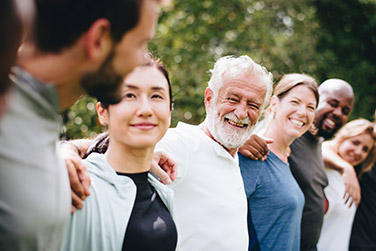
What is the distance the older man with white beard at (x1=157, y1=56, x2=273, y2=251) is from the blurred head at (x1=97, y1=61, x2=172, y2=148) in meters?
0.49

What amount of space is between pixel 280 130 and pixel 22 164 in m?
2.39

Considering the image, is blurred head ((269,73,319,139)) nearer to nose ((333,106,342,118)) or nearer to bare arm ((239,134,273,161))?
bare arm ((239,134,273,161))

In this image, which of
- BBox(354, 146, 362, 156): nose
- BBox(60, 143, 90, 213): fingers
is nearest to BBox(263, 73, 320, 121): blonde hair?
BBox(354, 146, 362, 156): nose

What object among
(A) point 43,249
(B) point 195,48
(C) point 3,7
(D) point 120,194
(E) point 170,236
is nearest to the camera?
(C) point 3,7

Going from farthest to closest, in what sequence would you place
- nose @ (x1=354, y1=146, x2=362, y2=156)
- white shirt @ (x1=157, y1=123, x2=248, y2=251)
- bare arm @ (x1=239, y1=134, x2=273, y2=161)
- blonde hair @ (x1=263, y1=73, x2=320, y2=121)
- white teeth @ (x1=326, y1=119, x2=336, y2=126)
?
nose @ (x1=354, y1=146, x2=362, y2=156)
white teeth @ (x1=326, y1=119, x2=336, y2=126)
blonde hair @ (x1=263, y1=73, x2=320, y2=121)
bare arm @ (x1=239, y1=134, x2=273, y2=161)
white shirt @ (x1=157, y1=123, x2=248, y2=251)

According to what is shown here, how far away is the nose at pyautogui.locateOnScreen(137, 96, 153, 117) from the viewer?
5.54 feet

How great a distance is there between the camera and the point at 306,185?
329 centimetres

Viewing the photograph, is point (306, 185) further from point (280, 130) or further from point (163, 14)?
point (163, 14)

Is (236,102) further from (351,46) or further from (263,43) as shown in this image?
(351,46)

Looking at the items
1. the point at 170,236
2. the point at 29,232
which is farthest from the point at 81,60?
the point at 170,236

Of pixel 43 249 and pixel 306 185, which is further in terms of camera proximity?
pixel 306 185

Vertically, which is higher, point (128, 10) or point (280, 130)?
point (128, 10)

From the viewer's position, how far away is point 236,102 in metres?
2.50

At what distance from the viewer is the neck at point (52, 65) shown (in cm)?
104
